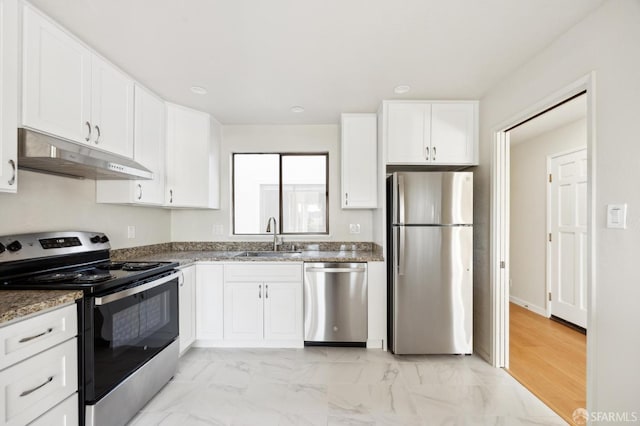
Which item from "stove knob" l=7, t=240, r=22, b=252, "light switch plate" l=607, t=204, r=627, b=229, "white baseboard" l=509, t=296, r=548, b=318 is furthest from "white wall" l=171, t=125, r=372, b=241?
"white baseboard" l=509, t=296, r=548, b=318

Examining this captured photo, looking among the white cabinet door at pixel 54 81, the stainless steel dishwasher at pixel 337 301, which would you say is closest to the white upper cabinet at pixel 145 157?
the white cabinet door at pixel 54 81

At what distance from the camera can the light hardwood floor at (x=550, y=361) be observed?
6.71 ft

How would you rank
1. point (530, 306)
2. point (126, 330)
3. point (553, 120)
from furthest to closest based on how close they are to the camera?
point (530, 306) → point (553, 120) → point (126, 330)

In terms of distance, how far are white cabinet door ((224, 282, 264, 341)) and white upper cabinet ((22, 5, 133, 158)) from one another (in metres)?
1.52

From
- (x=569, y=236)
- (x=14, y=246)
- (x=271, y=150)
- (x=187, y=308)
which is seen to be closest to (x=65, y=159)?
(x=14, y=246)

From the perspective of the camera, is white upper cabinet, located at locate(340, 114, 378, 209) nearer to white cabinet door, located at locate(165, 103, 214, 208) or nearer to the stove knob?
white cabinet door, located at locate(165, 103, 214, 208)

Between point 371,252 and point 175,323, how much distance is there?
204 cm

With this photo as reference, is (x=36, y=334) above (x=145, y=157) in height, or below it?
below

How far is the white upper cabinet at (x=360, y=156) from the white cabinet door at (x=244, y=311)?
131cm

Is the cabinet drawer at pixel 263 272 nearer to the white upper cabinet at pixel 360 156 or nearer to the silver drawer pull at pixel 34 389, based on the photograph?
the white upper cabinet at pixel 360 156

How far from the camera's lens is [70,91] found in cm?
176

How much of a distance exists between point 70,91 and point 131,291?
1283mm

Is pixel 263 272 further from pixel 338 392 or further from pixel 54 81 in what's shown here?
pixel 54 81

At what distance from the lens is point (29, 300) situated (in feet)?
4.18
